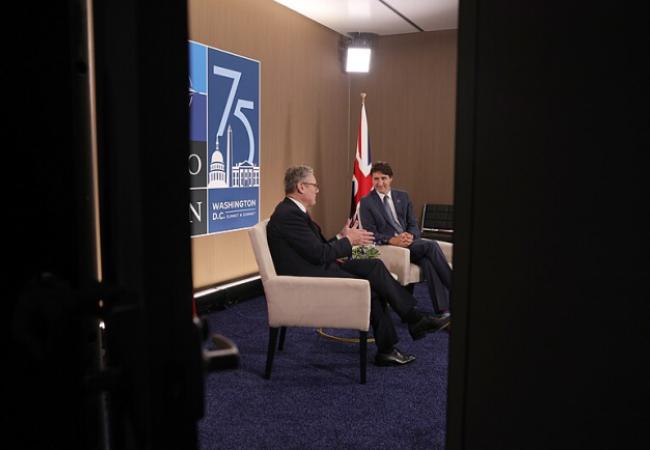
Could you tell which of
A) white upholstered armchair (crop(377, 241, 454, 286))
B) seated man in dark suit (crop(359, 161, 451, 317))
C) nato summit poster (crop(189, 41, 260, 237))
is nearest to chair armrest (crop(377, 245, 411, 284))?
white upholstered armchair (crop(377, 241, 454, 286))

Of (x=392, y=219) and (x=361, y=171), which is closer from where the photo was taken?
(x=392, y=219)

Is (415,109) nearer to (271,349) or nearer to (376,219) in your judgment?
(376,219)

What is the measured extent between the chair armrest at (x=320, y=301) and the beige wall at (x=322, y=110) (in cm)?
186

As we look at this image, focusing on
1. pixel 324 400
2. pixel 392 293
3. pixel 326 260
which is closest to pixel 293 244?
pixel 326 260

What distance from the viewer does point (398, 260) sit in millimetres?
4902

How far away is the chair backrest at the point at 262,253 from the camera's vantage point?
3447mm

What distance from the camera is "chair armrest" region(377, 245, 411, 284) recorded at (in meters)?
4.88

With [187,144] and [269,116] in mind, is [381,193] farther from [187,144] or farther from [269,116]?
[187,144]

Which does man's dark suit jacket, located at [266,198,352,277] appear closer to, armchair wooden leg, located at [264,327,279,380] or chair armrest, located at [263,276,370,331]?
chair armrest, located at [263,276,370,331]

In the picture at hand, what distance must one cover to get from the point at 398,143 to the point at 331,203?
118 centimetres

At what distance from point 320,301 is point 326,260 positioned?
0.39 meters

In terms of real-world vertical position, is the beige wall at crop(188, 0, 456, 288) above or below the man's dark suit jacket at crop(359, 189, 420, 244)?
above

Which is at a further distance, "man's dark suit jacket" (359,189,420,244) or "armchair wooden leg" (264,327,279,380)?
"man's dark suit jacket" (359,189,420,244)

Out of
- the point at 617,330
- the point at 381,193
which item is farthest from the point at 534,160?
the point at 381,193
